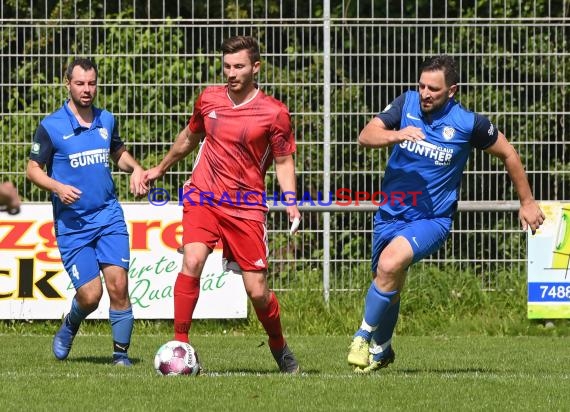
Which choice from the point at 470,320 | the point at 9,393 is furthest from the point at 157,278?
the point at 9,393

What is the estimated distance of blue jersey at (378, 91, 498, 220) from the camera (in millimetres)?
8977

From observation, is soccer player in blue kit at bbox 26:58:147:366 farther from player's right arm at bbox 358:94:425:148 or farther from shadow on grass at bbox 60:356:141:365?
player's right arm at bbox 358:94:425:148

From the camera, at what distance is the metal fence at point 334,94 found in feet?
44.3

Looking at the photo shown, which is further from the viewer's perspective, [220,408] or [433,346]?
[433,346]

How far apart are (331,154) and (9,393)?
261 inches

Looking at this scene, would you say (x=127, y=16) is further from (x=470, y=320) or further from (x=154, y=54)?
(x=470, y=320)

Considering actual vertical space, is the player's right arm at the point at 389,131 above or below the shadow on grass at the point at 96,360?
above

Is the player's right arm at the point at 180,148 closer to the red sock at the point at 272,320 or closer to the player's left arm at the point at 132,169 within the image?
the player's left arm at the point at 132,169

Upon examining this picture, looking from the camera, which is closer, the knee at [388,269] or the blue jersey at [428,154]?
the knee at [388,269]

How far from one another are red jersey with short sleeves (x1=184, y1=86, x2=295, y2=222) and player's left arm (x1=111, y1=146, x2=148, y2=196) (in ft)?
1.76

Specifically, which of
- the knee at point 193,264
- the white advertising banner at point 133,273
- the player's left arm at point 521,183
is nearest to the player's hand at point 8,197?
the knee at point 193,264

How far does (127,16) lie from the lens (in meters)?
15.0

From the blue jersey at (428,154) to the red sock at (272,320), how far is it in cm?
106

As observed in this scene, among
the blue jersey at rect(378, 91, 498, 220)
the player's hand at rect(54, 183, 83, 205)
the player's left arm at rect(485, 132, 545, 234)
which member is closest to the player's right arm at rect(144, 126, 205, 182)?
the player's hand at rect(54, 183, 83, 205)
